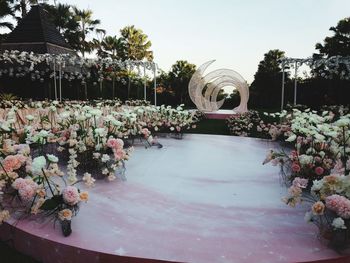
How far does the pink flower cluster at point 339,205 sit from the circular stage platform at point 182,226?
39 centimetres

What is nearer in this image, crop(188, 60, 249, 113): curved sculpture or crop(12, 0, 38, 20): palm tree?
crop(188, 60, 249, 113): curved sculpture

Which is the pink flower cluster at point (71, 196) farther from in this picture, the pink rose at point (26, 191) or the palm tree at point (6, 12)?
the palm tree at point (6, 12)

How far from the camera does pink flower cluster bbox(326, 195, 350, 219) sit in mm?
2514

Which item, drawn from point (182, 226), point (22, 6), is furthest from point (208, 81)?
point (182, 226)

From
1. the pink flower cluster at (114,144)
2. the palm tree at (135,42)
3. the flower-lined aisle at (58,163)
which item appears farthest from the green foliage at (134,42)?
the pink flower cluster at (114,144)

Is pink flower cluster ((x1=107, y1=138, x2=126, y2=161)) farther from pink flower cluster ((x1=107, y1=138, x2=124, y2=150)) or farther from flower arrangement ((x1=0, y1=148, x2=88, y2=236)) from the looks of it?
flower arrangement ((x1=0, y1=148, x2=88, y2=236))

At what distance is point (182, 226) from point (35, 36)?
2353 cm

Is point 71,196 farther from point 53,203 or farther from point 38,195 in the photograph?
point 38,195

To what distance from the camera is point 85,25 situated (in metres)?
37.6

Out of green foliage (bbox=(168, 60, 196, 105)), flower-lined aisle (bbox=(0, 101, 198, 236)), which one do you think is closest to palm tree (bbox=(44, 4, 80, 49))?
green foliage (bbox=(168, 60, 196, 105))

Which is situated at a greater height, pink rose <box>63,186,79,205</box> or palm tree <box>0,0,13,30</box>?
palm tree <box>0,0,13,30</box>

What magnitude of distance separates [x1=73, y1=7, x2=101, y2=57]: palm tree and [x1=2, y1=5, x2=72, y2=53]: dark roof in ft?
33.6

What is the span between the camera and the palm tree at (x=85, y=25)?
35562mm

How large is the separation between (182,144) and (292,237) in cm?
611
